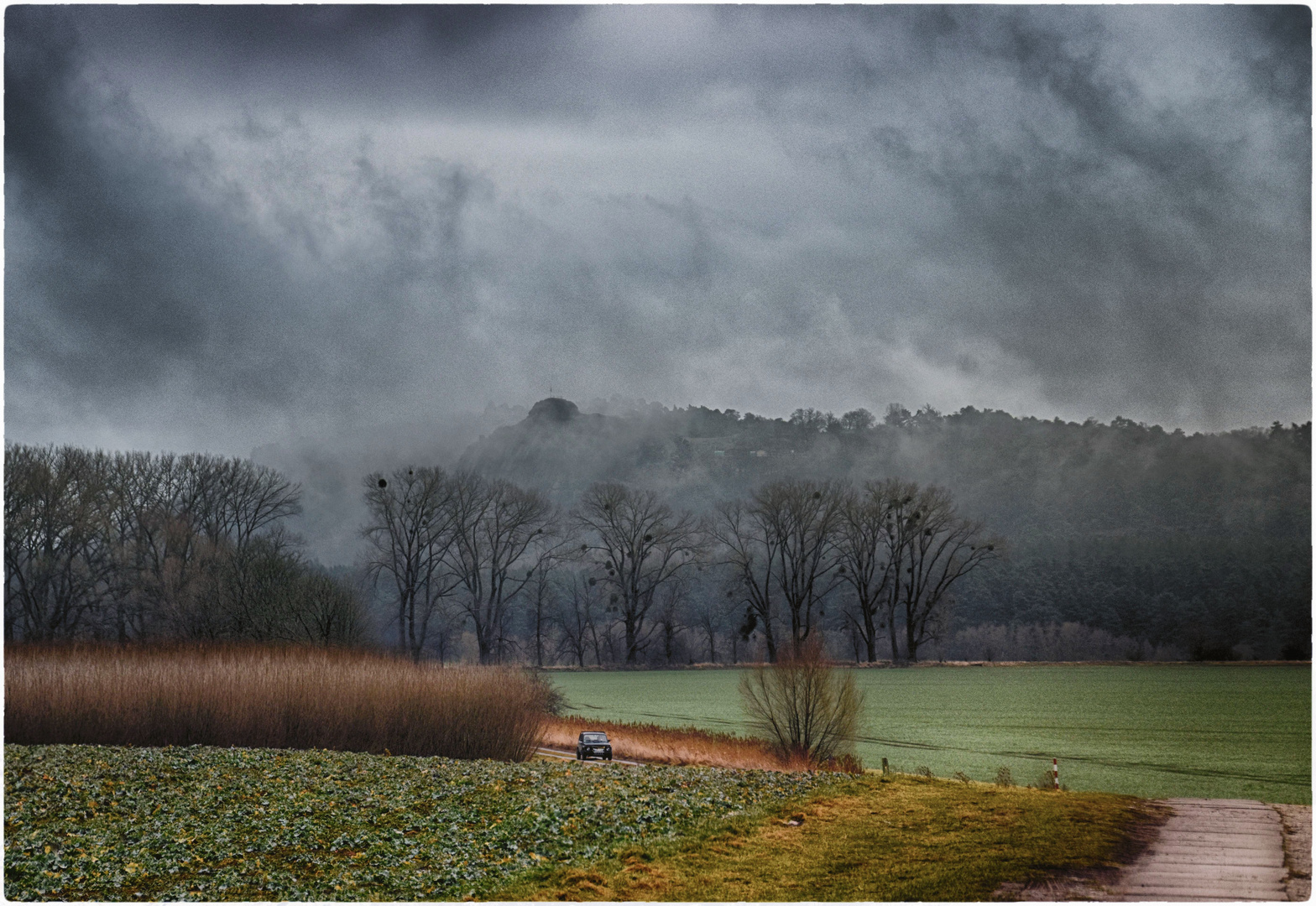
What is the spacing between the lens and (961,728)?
866 inches

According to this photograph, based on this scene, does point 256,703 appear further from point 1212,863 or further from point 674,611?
point 674,611

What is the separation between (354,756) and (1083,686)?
2438cm

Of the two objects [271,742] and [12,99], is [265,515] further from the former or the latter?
[12,99]

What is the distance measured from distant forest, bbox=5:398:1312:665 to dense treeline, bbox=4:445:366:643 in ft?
0.25

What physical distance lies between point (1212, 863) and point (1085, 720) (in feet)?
55.7

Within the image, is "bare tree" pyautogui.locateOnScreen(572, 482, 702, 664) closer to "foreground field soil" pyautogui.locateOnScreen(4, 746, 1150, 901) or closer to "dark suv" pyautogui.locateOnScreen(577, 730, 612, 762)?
"dark suv" pyautogui.locateOnScreen(577, 730, 612, 762)

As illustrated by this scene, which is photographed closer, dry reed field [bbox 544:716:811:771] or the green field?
the green field

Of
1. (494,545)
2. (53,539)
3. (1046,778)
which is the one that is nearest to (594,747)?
(1046,778)

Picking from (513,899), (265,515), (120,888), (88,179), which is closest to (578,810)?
(513,899)

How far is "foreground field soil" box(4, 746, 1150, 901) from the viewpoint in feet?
22.6

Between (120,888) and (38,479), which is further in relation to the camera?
(38,479)

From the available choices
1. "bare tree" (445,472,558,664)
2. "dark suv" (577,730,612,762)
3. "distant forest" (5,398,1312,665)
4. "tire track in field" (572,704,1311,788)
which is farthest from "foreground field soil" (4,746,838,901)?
"bare tree" (445,472,558,664)

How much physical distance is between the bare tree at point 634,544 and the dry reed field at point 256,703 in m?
28.3

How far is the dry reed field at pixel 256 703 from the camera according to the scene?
540 inches
